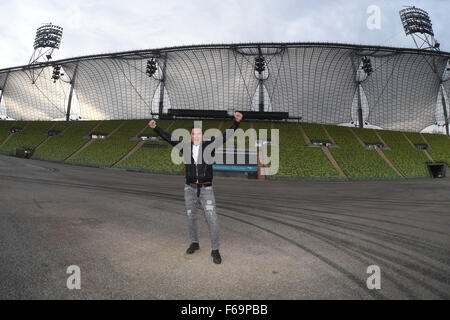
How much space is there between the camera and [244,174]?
89.8ft

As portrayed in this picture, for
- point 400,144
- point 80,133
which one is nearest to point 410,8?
point 400,144

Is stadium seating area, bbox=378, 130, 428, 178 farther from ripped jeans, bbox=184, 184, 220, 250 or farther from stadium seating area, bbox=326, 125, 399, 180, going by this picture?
ripped jeans, bbox=184, 184, 220, 250

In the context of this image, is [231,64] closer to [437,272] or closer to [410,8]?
[410,8]

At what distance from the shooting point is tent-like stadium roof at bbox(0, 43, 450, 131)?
41.6 meters

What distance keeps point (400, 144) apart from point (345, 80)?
54.4 ft

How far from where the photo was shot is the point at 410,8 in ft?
152

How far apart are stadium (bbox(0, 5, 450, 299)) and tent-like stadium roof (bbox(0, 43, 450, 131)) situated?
0.29 m

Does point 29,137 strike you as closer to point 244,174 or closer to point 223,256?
point 244,174

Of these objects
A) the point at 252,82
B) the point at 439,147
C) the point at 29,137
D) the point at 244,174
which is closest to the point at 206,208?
the point at 244,174

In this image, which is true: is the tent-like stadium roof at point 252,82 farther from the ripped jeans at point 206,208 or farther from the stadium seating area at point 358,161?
the ripped jeans at point 206,208

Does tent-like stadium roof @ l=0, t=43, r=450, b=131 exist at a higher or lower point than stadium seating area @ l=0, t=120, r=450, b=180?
higher

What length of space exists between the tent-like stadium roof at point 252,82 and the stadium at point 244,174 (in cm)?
29

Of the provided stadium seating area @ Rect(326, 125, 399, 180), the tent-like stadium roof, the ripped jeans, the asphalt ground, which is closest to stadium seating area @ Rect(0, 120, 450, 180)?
stadium seating area @ Rect(326, 125, 399, 180)
